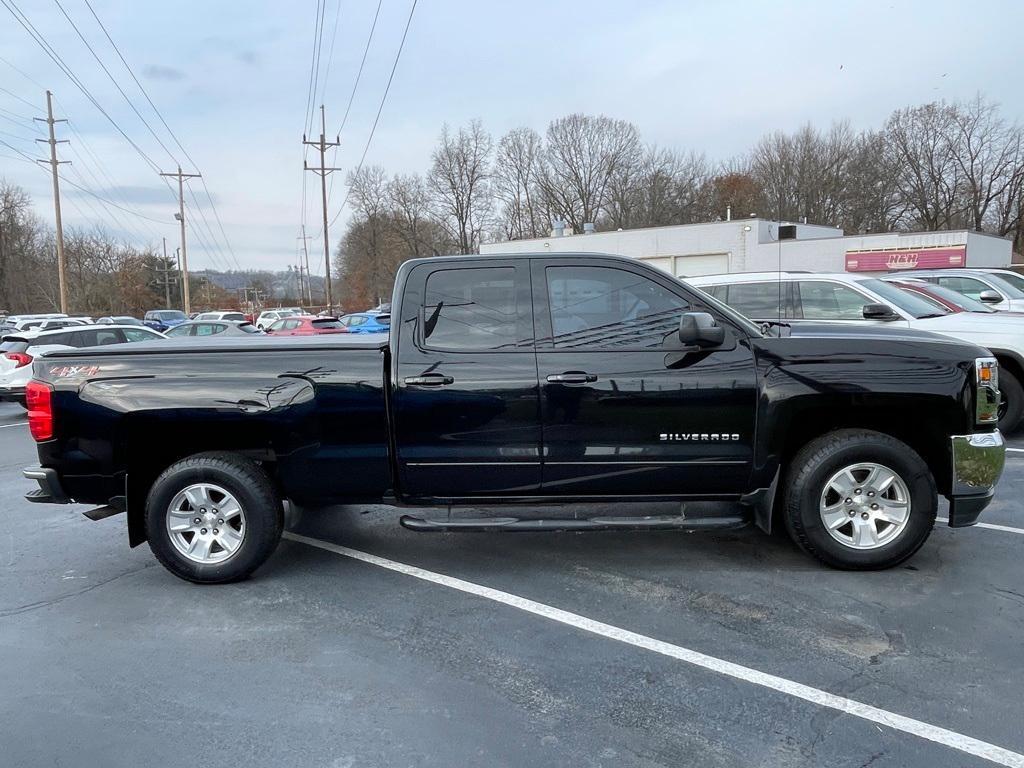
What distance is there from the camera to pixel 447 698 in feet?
9.98

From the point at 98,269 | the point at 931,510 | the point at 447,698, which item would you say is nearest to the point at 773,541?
the point at 931,510

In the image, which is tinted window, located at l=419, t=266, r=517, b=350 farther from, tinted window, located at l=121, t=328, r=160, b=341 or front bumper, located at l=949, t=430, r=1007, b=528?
tinted window, located at l=121, t=328, r=160, b=341

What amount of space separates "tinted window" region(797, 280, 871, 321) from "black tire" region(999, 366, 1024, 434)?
63.2 inches

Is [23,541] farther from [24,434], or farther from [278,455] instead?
[24,434]

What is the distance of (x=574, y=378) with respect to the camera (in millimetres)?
4129

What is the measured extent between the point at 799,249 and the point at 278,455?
34751 millimetres

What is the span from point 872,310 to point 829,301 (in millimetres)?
759

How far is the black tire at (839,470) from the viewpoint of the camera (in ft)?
13.4

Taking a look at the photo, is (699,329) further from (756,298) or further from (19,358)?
(19,358)

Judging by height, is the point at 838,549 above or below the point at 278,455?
below

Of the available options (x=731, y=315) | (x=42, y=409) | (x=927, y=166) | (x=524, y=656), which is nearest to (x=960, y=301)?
(x=731, y=315)

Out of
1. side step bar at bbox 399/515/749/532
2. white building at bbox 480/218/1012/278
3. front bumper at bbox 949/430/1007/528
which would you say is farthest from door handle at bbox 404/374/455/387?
white building at bbox 480/218/1012/278

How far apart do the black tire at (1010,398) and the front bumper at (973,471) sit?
423cm

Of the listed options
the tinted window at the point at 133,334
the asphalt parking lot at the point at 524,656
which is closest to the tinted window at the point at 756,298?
the asphalt parking lot at the point at 524,656
